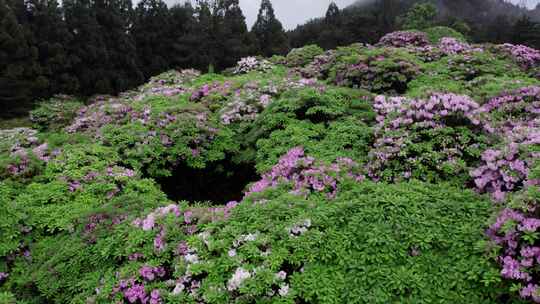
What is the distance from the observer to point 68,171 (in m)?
6.25

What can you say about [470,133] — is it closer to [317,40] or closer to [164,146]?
[164,146]

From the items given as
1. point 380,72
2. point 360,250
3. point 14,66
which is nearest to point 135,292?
point 360,250

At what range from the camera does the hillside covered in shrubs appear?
362 cm

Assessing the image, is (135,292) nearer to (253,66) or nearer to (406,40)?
(253,66)

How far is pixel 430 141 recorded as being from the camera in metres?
5.50

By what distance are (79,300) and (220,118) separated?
5.17 meters

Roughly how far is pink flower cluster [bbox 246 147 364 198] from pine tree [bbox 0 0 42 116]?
21233mm

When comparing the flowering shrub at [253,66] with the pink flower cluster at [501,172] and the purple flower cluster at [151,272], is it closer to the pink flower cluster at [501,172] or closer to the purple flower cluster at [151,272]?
the pink flower cluster at [501,172]

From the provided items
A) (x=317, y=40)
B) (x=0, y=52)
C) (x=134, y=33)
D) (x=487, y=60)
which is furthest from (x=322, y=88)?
(x=317, y=40)

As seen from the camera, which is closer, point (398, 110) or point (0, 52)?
point (398, 110)

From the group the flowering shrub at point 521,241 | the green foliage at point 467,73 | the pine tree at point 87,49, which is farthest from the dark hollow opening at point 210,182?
the pine tree at point 87,49

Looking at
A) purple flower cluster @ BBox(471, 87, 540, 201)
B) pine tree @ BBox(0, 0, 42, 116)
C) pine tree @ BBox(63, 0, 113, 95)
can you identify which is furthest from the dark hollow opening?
pine tree @ BBox(63, 0, 113, 95)

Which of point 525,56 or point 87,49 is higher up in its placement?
point 87,49

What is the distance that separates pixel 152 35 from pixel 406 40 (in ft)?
78.2
